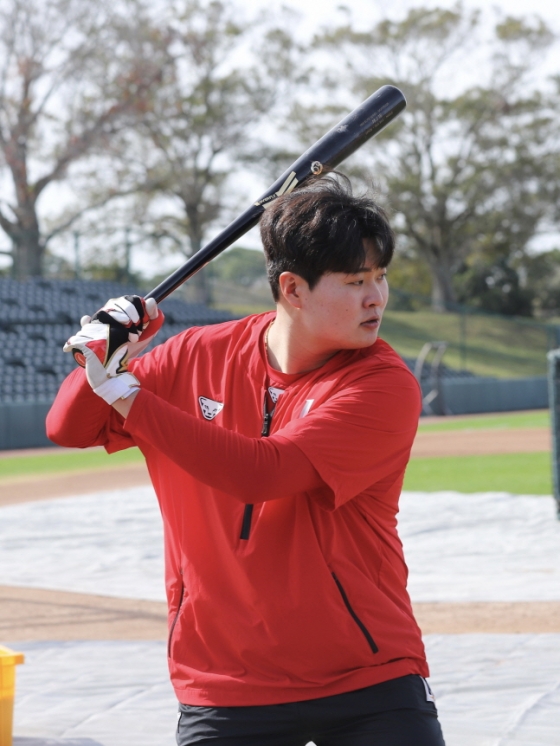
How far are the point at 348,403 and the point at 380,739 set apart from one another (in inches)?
28.0

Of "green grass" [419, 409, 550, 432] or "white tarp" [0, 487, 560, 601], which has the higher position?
"white tarp" [0, 487, 560, 601]

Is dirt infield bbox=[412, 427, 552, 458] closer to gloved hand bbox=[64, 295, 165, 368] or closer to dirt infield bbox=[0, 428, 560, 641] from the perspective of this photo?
dirt infield bbox=[0, 428, 560, 641]

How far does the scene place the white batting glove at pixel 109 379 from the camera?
2.21 meters

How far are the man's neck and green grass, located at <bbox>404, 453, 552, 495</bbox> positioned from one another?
10132 millimetres

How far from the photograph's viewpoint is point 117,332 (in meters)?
2.39

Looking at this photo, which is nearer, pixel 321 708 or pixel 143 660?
pixel 321 708

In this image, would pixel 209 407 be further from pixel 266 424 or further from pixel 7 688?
pixel 7 688

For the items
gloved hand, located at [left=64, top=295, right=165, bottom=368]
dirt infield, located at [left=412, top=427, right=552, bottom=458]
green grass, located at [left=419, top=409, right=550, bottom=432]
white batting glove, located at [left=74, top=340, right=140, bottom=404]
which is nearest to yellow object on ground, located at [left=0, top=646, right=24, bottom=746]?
gloved hand, located at [left=64, top=295, right=165, bottom=368]

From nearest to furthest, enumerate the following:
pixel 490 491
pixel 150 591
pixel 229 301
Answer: pixel 150 591 < pixel 490 491 < pixel 229 301

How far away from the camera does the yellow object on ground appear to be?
3650 mm

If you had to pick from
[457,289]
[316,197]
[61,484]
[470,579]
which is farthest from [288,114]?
[316,197]

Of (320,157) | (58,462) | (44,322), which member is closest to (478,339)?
(44,322)

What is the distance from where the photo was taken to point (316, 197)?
2.28 m

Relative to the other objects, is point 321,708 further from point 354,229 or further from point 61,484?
point 61,484
